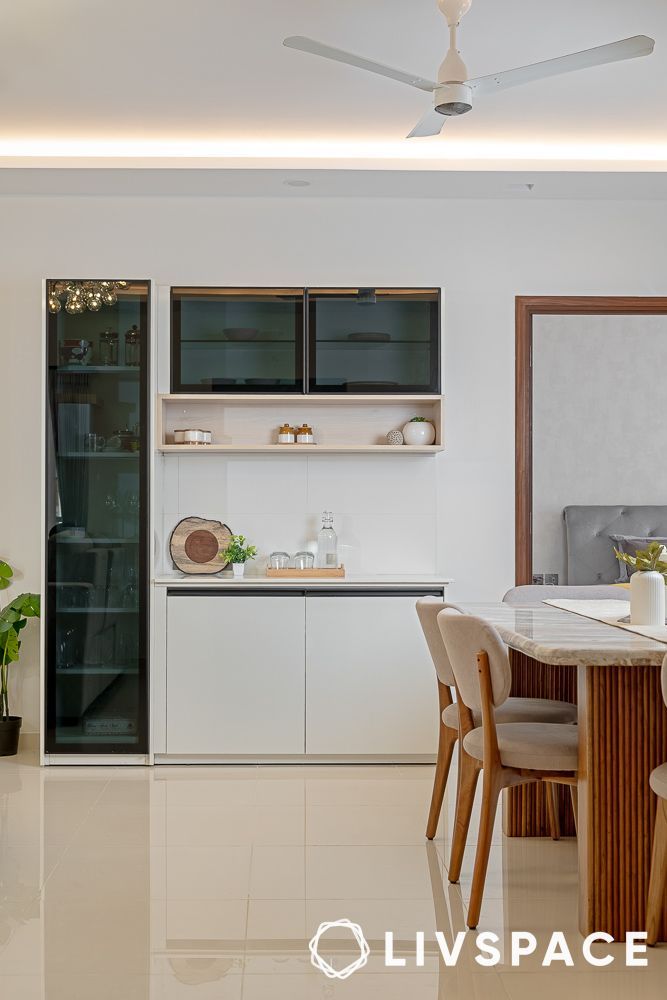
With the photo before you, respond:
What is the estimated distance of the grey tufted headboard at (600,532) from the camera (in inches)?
282

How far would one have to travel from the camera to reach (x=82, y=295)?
484 centimetres

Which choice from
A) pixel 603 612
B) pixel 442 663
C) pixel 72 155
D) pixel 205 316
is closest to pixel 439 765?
pixel 442 663

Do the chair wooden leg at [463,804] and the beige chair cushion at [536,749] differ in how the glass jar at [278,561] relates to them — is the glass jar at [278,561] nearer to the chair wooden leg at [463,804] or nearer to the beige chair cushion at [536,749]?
the chair wooden leg at [463,804]

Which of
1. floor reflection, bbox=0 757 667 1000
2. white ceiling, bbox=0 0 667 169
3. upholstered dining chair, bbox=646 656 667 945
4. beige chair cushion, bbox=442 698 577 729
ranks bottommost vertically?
floor reflection, bbox=0 757 667 1000

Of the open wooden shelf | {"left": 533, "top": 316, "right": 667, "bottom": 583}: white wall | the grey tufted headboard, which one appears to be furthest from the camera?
{"left": 533, "top": 316, "right": 667, "bottom": 583}: white wall

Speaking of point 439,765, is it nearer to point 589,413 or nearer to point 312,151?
point 312,151

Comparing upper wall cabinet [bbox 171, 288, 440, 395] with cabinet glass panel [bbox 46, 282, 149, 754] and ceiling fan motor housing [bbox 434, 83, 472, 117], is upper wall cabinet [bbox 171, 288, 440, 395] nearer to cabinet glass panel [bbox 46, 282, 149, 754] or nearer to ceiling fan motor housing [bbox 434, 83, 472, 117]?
cabinet glass panel [bbox 46, 282, 149, 754]

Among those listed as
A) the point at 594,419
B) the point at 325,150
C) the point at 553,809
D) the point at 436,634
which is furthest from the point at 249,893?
the point at 594,419

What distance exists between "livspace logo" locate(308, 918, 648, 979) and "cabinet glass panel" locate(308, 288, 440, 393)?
284 cm

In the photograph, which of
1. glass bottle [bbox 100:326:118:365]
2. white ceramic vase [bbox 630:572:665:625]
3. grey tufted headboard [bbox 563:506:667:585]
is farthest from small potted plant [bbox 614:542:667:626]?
grey tufted headboard [bbox 563:506:667:585]

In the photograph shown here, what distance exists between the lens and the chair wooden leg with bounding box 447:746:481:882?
3096 mm

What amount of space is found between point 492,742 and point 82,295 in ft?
10.2

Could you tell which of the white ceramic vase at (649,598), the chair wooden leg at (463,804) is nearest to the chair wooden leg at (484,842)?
the chair wooden leg at (463,804)

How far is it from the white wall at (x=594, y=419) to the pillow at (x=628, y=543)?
42cm
